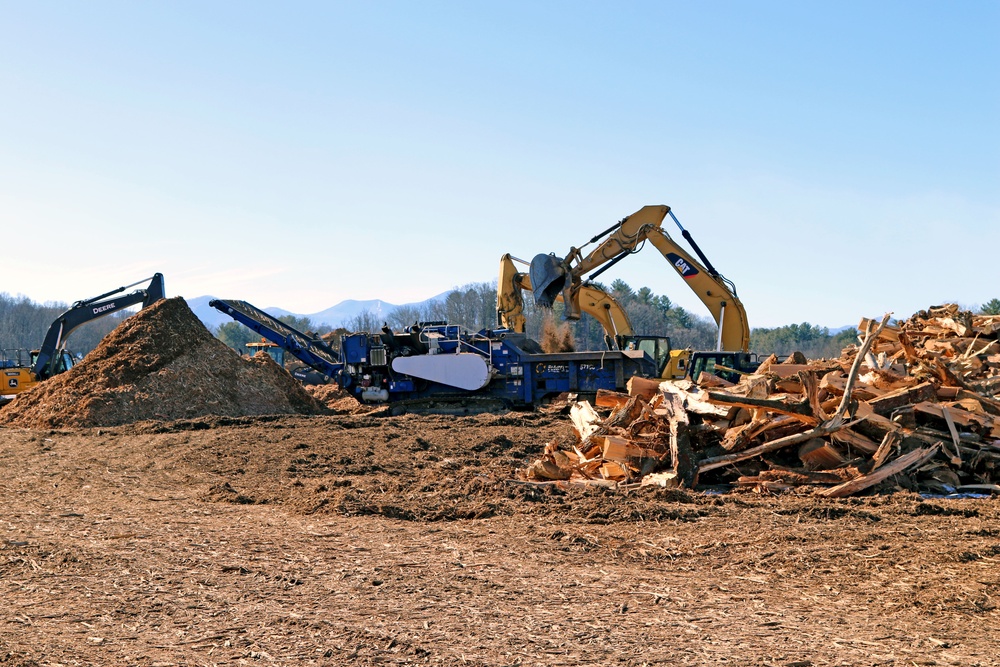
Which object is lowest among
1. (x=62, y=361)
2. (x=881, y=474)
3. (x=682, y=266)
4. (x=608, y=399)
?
(x=881, y=474)

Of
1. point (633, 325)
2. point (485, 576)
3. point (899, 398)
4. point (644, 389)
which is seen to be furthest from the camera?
point (633, 325)

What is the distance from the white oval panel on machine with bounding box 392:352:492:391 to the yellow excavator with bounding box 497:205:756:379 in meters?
2.33

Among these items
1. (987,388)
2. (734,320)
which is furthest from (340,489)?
(734,320)

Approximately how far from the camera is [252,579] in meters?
6.14

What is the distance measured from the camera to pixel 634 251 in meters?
22.5

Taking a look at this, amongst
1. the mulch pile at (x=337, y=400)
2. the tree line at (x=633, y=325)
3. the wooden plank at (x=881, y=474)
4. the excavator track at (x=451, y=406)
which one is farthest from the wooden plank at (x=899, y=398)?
the tree line at (x=633, y=325)

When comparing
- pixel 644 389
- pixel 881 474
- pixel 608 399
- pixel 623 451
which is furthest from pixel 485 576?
pixel 608 399

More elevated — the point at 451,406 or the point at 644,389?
the point at 644,389

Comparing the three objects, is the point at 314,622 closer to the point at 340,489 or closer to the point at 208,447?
the point at 340,489

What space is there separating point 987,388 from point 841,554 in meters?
5.72

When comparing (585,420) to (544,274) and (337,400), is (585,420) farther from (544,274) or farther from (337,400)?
(337,400)

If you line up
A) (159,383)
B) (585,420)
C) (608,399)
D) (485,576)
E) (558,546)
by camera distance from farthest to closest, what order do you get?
(159,383)
(608,399)
(585,420)
(558,546)
(485,576)

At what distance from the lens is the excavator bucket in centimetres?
2238

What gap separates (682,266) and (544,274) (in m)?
3.31
